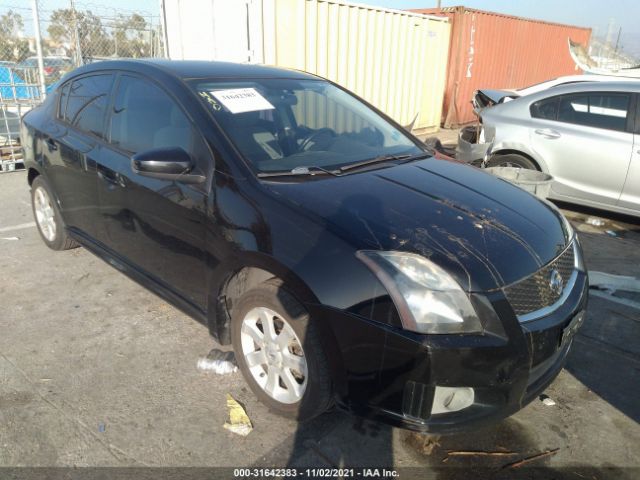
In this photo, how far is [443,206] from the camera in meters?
2.51

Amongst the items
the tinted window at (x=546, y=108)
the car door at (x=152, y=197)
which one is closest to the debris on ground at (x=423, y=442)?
the car door at (x=152, y=197)

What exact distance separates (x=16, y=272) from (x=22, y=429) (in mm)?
2165

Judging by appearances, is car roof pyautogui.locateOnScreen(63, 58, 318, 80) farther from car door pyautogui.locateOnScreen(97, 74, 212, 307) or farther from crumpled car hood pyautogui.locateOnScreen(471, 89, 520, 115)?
crumpled car hood pyautogui.locateOnScreen(471, 89, 520, 115)

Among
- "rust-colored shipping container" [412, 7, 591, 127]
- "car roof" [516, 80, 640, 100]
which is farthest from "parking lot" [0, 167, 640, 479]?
"rust-colored shipping container" [412, 7, 591, 127]

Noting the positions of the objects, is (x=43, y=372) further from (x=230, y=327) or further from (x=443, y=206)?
(x=443, y=206)

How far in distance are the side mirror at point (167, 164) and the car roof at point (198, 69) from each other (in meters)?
0.61

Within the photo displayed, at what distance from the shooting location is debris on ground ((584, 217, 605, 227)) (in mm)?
5930

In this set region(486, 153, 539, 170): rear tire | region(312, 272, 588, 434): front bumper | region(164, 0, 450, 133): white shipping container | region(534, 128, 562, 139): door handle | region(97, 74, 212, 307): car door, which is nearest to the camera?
region(312, 272, 588, 434): front bumper

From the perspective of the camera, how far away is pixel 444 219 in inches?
93.7

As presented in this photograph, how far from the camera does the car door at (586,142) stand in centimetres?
546

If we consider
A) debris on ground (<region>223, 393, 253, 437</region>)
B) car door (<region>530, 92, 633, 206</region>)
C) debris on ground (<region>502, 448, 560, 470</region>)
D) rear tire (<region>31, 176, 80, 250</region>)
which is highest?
car door (<region>530, 92, 633, 206</region>)

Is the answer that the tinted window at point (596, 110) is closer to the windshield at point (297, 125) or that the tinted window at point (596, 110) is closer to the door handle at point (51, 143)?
the windshield at point (297, 125)

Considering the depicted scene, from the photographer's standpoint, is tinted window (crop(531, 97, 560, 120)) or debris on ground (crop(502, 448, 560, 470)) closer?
debris on ground (crop(502, 448, 560, 470))

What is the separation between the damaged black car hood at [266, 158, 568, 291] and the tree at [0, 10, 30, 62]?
26.8 ft
